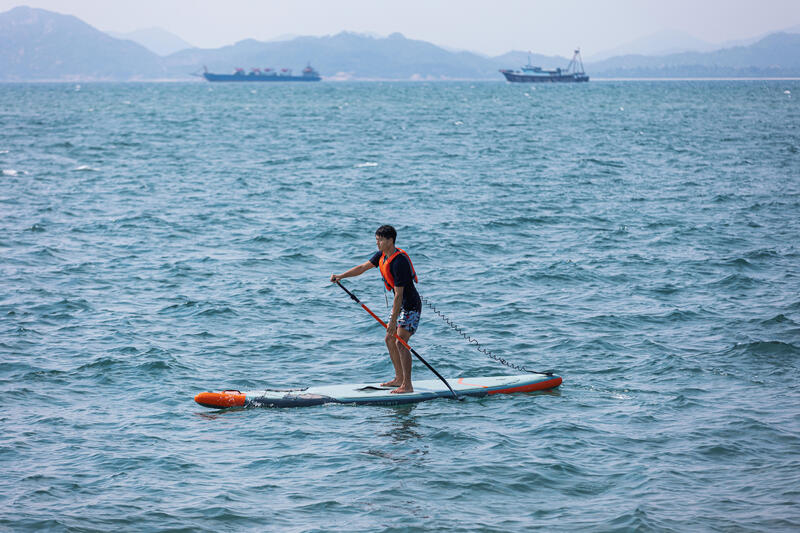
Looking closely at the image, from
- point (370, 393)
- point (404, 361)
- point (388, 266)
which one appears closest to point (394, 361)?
point (404, 361)

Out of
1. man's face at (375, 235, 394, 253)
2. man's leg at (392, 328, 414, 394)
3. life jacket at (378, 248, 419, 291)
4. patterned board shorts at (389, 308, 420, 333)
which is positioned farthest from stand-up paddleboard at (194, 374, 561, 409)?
man's face at (375, 235, 394, 253)

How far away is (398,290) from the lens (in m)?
11.4

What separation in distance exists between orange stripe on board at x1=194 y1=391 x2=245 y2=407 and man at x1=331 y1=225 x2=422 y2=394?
2.30 m

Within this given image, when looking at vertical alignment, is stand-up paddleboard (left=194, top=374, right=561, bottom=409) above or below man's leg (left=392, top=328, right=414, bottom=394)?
below

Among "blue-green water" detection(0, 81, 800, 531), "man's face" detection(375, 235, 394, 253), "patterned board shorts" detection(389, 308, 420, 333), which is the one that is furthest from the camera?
"patterned board shorts" detection(389, 308, 420, 333)

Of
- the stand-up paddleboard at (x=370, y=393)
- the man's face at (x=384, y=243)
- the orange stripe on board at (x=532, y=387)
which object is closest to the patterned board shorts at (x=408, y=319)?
the man's face at (x=384, y=243)

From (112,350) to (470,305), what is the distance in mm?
7435

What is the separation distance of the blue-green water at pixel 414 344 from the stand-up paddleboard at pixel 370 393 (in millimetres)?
207

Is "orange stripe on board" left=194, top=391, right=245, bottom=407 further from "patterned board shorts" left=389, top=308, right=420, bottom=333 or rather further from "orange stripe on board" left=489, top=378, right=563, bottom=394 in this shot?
"orange stripe on board" left=489, top=378, right=563, bottom=394

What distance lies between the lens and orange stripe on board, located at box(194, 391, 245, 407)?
12.1 m

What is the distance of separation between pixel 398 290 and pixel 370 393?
189 cm

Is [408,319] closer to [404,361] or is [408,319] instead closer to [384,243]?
[404,361]

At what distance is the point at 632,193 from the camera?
32.8 metres

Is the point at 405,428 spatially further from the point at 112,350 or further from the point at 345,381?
the point at 112,350
